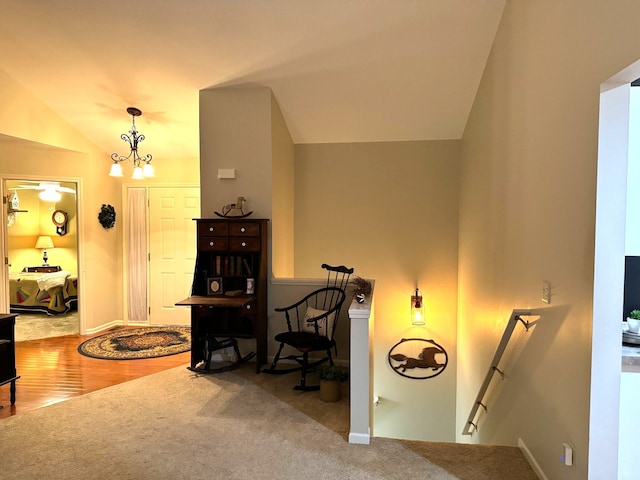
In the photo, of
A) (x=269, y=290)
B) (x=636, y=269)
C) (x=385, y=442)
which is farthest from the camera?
(x=269, y=290)

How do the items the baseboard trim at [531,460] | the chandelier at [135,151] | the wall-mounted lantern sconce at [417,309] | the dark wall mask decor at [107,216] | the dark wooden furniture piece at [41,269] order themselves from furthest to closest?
the dark wooden furniture piece at [41,269]
the dark wall mask decor at [107,216]
the wall-mounted lantern sconce at [417,309]
the chandelier at [135,151]
the baseboard trim at [531,460]

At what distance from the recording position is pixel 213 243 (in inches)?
163

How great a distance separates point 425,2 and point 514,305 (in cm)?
245

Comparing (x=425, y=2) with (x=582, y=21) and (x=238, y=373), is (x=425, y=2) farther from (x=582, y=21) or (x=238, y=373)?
(x=238, y=373)

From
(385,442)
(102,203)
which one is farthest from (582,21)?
(102,203)

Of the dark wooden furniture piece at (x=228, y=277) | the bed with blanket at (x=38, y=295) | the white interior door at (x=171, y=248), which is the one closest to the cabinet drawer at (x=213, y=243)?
the dark wooden furniture piece at (x=228, y=277)

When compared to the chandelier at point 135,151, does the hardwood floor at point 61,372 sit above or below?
below

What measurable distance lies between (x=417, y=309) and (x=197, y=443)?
3.44 metres

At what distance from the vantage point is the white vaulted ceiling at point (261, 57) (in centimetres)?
329

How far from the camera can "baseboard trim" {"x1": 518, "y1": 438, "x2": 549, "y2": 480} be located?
7.70 feet

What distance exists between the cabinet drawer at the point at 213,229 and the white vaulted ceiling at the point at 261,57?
1.48 meters

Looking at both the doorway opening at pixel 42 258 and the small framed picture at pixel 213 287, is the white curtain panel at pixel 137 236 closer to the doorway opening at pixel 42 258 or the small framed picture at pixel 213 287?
the doorway opening at pixel 42 258

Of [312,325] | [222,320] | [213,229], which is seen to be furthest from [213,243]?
[312,325]

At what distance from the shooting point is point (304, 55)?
12.4 ft
